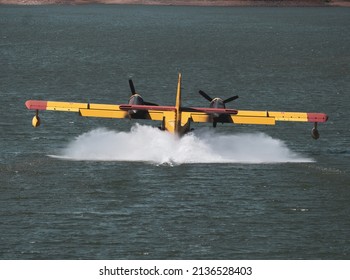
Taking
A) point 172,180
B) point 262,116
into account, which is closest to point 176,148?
point 172,180

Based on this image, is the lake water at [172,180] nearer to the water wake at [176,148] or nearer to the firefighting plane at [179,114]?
the water wake at [176,148]

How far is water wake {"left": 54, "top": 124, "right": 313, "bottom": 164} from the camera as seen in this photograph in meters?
58.1

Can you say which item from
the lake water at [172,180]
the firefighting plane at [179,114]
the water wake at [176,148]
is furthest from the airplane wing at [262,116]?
the lake water at [172,180]

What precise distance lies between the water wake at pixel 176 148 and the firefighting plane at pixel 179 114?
1.00 meters

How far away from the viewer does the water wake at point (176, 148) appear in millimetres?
58062

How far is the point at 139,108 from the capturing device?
56969 millimetres

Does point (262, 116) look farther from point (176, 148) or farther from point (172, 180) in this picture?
point (172, 180)

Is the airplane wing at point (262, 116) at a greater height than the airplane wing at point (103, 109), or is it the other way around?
the airplane wing at point (103, 109)

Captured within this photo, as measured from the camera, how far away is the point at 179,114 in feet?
186

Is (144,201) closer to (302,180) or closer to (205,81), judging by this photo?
(302,180)

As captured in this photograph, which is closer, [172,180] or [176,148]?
[172,180]

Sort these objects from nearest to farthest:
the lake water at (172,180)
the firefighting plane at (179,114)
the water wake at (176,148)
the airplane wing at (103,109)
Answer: the lake water at (172,180)
the firefighting plane at (179,114)
the airplane wing at (103,109)
the water wake at (176,148)

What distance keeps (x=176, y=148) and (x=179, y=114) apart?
2.21 m

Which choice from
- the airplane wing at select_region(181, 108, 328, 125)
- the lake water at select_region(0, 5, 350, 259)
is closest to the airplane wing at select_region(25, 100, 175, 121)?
the lake water at select_region(0, 5, 350, 259)
